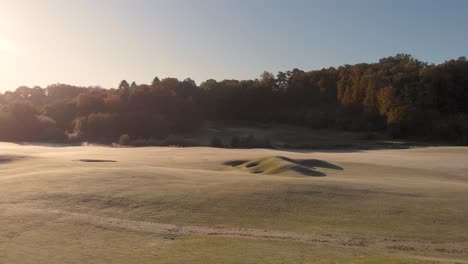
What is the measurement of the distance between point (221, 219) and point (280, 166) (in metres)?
18.1

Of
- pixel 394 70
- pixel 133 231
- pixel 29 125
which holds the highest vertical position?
pixel 394 70

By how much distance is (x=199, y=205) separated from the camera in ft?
74.5

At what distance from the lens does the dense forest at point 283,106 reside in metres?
84.9

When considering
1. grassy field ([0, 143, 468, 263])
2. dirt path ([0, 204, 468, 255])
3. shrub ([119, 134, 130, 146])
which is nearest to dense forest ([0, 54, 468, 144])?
shrub ([119, 134, 130, 146])

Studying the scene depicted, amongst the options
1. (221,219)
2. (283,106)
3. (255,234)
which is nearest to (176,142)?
(283,106)

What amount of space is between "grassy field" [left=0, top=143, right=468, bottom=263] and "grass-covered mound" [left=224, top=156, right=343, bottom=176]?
6565mm

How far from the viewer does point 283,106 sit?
11025cm

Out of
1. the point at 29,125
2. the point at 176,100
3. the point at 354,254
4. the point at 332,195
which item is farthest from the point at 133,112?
the point at 354,254

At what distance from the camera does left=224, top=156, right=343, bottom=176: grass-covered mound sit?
121ft

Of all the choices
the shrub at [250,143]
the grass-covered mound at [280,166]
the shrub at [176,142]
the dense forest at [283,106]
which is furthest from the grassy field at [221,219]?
the dense forest at [283,106]

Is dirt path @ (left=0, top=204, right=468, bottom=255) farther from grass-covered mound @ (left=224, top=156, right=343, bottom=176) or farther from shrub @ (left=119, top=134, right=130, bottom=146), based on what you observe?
shrub @ (left=119, top=134, right=130, bottom=146)

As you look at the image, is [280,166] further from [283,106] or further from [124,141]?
[283,106]

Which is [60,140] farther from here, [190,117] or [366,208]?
[366,208]

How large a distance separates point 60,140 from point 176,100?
22.5m
